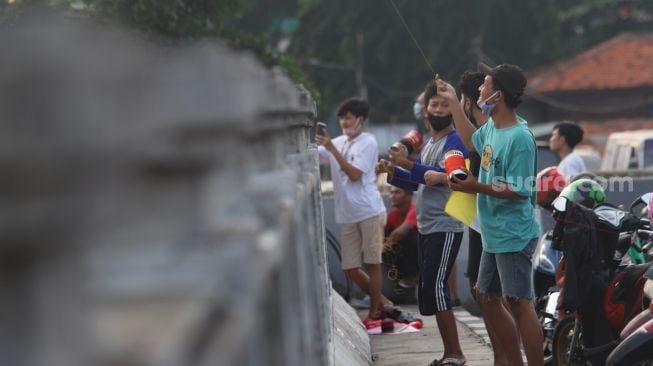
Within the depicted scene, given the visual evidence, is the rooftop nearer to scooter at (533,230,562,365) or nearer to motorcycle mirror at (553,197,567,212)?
scooter at (533,230,562,365)

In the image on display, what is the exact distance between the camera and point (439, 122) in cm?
761

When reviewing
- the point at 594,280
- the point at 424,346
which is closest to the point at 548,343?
the point at 424,346

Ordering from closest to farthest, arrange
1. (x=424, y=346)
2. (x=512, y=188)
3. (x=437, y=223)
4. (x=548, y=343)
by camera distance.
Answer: (x=512, y=188), (x=437, y=223), (x=548, y=343), (x=424, y=346)

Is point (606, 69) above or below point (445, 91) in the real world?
above

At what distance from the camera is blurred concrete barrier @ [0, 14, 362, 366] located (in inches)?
38.3

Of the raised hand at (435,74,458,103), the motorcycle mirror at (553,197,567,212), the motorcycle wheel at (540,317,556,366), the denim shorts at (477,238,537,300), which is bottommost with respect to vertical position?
the motorcycle wheel at (540,317,556,366)

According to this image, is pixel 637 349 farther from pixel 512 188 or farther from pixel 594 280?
pixel 594 280

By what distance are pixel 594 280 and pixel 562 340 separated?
2.11 ft

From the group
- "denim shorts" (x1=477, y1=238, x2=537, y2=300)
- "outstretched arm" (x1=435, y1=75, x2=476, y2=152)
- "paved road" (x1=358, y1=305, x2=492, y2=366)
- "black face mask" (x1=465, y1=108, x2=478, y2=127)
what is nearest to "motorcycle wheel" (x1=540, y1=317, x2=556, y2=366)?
"paved road" (x1=358, y1=305, x2=492, y2=366)

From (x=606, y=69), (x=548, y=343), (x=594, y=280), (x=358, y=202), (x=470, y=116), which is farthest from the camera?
(x=606, y=69)

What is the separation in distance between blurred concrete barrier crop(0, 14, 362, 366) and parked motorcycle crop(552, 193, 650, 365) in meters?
5.45

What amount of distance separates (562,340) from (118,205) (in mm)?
6739

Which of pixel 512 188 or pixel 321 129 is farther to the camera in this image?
pixel 321 129

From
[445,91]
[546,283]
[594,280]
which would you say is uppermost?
[445,91]
